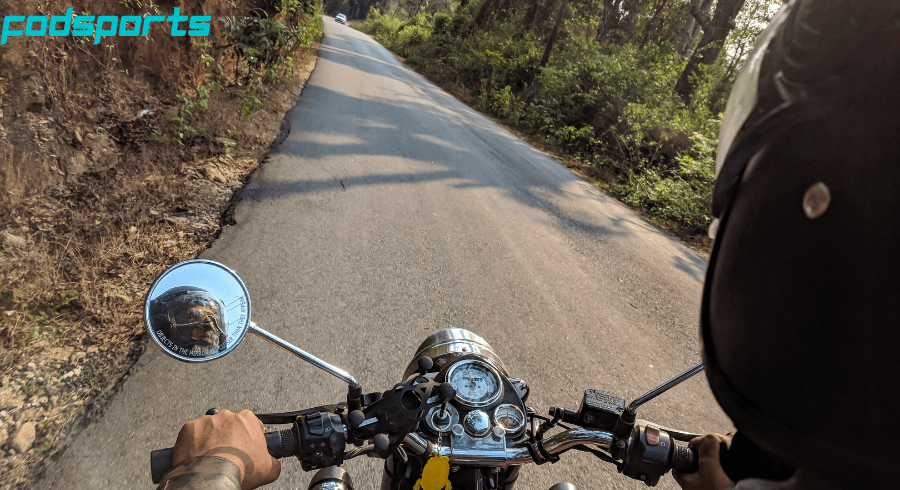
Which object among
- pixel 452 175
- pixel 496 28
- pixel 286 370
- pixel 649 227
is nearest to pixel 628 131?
pixel 649 227

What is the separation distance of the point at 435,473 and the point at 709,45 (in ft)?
46.2

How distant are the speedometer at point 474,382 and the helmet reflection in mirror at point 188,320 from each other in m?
0.59

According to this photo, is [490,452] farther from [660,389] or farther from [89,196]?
[89,196]

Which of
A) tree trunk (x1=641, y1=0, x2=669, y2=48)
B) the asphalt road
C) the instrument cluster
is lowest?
the asphalt road

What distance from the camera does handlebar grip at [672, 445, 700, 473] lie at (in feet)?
3.71

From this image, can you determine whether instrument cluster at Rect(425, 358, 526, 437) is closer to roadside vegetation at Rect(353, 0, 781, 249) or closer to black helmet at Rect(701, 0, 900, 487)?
black helmet at Rect(701, 0, 900, 487)

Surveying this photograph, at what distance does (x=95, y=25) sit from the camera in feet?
13.9

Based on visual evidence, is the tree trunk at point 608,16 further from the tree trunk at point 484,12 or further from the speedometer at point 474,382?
the speedometer at point 474,382

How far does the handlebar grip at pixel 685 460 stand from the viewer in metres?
1.13

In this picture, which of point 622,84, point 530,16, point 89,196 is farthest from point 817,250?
point 530,16

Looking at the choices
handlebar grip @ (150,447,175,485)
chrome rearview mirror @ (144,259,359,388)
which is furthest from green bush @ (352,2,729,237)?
handlebar grip @ (150,447,175,485)

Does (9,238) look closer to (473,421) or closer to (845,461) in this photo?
(473,421)

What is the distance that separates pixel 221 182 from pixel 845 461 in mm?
4862

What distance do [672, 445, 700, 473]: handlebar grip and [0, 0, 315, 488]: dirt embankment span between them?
2313 millimetres
